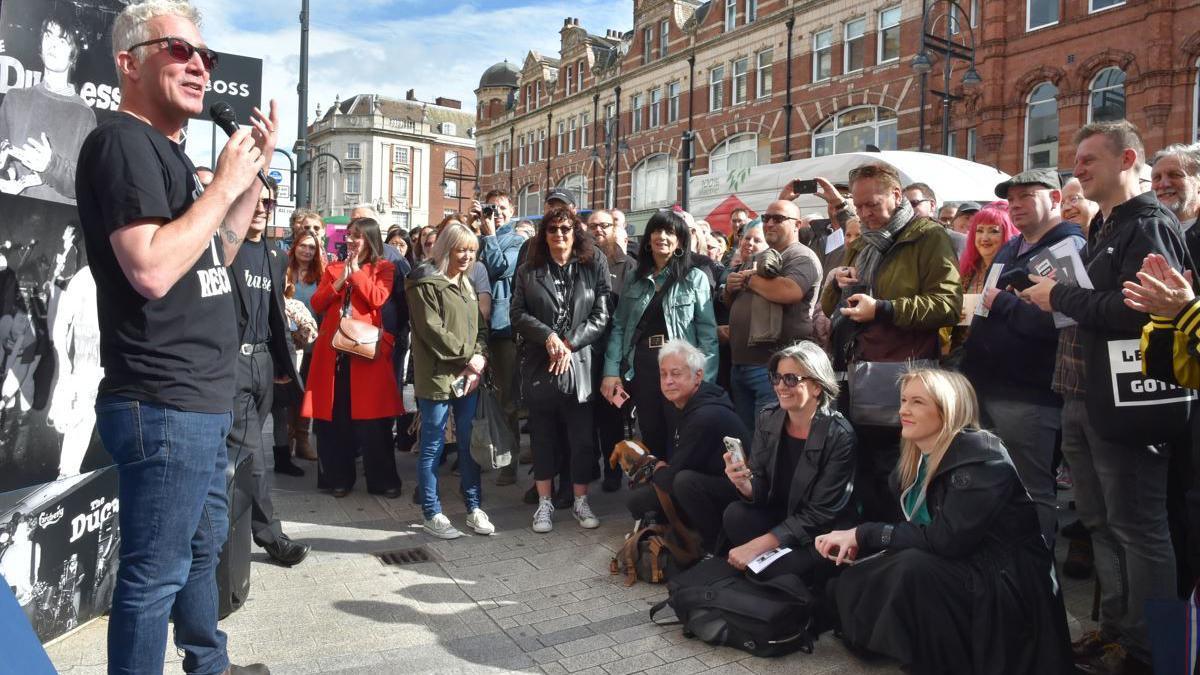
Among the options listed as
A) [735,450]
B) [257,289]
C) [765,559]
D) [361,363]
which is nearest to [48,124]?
[257,289]

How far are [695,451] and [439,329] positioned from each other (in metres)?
1.82

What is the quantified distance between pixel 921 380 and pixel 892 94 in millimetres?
22028

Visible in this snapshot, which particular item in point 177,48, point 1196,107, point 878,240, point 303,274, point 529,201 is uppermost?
point 529,201

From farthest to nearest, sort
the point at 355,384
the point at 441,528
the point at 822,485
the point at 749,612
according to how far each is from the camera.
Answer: the point at 355,384
the point at 441,528
the point at 822,485
the point at 749,612

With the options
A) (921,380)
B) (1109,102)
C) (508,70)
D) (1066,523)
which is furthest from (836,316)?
(508,70)

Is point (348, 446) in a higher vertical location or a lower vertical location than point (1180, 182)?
lower

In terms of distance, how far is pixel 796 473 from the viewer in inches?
155

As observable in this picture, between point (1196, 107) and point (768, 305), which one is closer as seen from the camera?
point (768, 305)

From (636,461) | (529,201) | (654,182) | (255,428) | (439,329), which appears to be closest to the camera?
(255,428)

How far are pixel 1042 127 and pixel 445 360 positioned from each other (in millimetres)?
19116

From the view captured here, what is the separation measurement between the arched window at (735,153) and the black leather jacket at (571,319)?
23.7 meters

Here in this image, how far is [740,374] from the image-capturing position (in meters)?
5.53

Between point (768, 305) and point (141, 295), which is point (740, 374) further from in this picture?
point (141, 295)

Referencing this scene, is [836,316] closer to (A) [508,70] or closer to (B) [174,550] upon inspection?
(B) [174,550]
